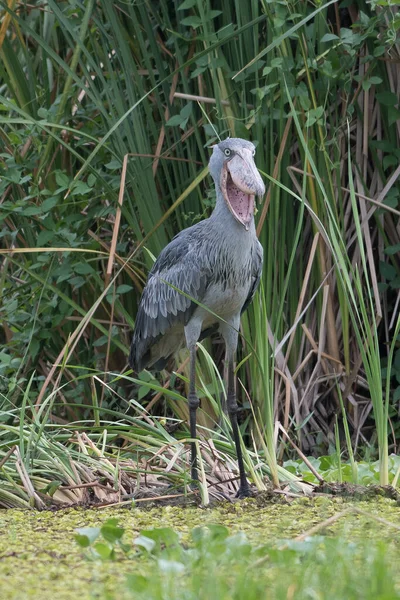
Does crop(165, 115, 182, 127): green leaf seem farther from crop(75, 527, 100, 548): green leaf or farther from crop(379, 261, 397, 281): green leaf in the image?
crop(75, 527, 100, 548): green leaf

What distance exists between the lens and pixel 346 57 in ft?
14.0

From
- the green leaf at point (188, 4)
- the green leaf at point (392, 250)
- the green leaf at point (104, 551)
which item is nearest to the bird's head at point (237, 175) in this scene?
the green leaf at point (188, 4)

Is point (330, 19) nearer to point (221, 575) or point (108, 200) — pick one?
point (108, 200)

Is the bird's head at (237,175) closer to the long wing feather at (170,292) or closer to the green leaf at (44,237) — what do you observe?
the long wing feather at (170,292)

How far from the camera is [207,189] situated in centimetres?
452

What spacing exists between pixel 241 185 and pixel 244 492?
1104 millimetres

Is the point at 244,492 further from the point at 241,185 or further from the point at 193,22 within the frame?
the point at 193,22

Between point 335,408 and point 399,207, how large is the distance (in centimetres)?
104

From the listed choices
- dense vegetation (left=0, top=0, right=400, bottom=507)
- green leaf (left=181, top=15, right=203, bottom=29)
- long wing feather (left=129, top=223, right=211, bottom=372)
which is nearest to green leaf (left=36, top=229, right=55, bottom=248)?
dense vegetation (left=0, top=0, right=400, bottom=507)

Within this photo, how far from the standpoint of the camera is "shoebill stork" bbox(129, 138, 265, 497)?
3.46 meters

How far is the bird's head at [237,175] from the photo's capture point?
334 centimetres

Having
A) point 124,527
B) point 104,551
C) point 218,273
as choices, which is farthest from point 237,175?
point 104,551

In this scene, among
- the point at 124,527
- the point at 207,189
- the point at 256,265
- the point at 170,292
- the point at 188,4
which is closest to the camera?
the point at 124,527

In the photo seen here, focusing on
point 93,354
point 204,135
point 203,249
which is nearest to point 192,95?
point 204,135
